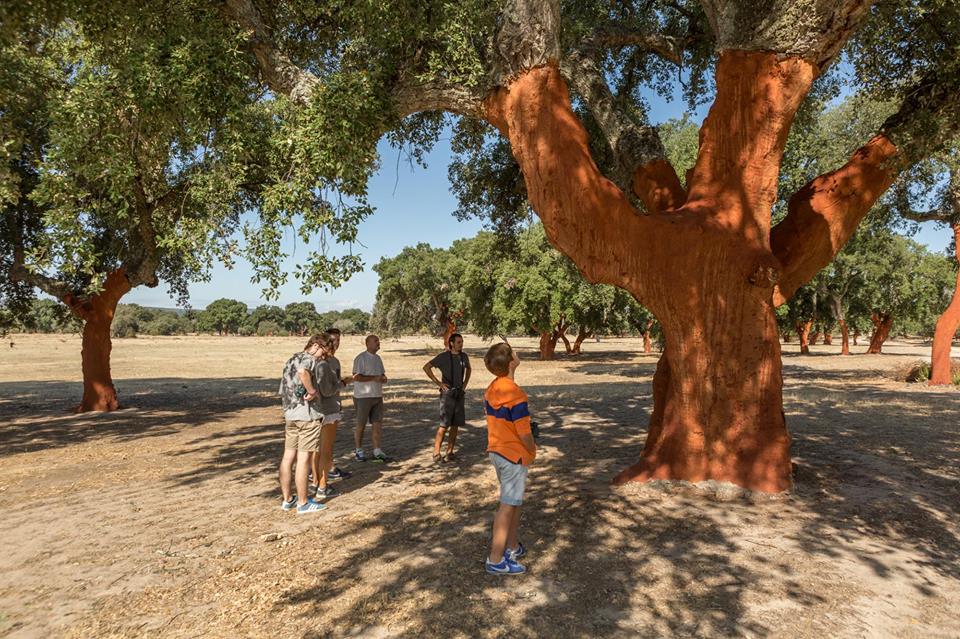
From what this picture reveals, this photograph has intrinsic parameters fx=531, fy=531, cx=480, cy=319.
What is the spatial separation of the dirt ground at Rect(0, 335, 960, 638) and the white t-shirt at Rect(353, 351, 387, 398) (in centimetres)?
→ 111

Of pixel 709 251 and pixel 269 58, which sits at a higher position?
pixel 269 58

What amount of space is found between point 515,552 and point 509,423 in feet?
3.55

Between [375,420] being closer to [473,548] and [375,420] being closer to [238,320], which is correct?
[473,548]

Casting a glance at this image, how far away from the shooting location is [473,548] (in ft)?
15.5

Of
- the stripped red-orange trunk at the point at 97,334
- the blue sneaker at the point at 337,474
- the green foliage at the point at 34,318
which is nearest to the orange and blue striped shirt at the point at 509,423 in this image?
the blue sneaker at the point at 337,474

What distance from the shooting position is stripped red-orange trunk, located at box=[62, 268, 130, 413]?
1484 centimetres

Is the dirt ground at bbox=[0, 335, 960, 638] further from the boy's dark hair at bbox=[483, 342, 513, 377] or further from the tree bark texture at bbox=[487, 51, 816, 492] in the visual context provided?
the boy's dark hair at bbox=[483, 342, 513, 377]

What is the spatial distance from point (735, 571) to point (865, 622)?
34.2 inches

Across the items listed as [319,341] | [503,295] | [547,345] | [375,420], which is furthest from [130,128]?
[547,345]

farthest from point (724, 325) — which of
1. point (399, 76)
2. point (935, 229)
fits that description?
point (935, 229)

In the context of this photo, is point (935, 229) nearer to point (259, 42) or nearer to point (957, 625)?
point (957, 625)

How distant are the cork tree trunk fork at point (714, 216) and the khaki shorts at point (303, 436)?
3.62 metres

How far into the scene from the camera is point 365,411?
8.20 metres

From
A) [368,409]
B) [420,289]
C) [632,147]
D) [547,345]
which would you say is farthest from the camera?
[420,289]
